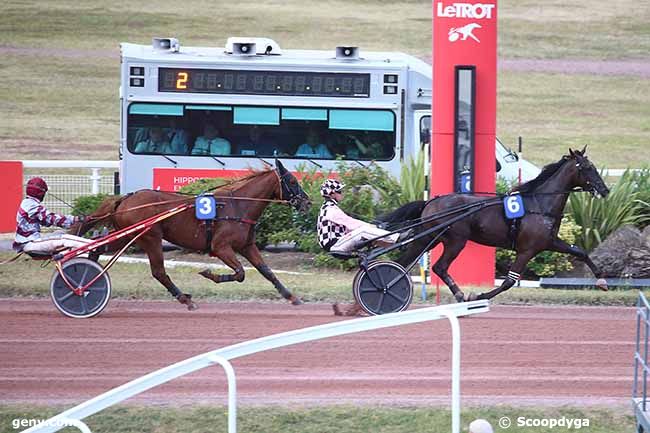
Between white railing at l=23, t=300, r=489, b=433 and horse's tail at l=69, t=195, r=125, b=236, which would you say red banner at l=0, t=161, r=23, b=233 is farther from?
white railing at l=23, t=300, r=489, b=433

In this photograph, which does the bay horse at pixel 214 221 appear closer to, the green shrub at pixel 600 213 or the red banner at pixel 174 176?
the green shrub at pixel 600 213

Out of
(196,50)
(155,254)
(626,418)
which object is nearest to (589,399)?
(626,418)

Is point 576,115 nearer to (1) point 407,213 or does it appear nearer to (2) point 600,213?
(2) point 600,213

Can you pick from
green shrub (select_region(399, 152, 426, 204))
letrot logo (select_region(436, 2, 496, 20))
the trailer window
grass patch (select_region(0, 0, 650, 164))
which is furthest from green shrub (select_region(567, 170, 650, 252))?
grass patch (select_region(0, 0, 650, 164))

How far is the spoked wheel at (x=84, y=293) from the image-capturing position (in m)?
12.4

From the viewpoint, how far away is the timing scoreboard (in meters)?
19.1

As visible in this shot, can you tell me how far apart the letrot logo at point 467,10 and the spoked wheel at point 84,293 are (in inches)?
194

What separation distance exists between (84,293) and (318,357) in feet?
8.97

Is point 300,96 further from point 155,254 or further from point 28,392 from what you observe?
point 28,392

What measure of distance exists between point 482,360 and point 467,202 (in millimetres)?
2302

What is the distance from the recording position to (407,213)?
13109mm

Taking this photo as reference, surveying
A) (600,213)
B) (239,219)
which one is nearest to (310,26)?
(600,213)

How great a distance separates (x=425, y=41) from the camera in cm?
3912

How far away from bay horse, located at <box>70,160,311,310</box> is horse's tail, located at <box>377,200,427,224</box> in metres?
0.83
